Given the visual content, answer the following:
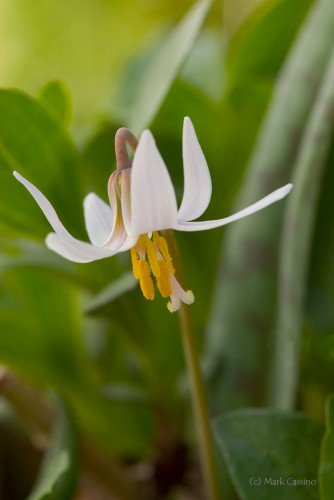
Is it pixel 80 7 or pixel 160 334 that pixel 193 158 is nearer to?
pixel 160 334

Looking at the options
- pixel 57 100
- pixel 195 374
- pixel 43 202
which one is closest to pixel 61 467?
pixel 195 374

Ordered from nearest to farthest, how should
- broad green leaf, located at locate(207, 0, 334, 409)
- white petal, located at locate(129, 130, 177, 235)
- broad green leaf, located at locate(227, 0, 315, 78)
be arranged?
1. white petal, located at locate(129, 130, 177, 235)
2. broad green leaf, located at locate(207, 0, 334, 409)
3. broad green leaf, located at locate(227, 0, 315, 78)

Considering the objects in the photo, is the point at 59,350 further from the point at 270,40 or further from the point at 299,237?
the point at 270,40

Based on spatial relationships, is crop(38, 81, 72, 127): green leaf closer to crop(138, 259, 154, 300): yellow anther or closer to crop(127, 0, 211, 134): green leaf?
crop(127, 0, 211, 134): green leaf

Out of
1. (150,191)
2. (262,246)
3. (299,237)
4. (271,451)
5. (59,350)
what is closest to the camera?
(150,191)

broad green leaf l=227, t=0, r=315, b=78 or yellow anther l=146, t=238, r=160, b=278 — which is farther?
broad green leaf l=227, t=0, r=315, b=78

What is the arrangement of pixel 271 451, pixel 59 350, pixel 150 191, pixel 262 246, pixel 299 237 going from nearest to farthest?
pixel 150 191 < pixel 271 451 < pixel 299 237 < pixel 262 246 < pixel 59 350

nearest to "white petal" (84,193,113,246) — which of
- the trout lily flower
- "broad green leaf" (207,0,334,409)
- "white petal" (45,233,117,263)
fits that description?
the trout lily flower
